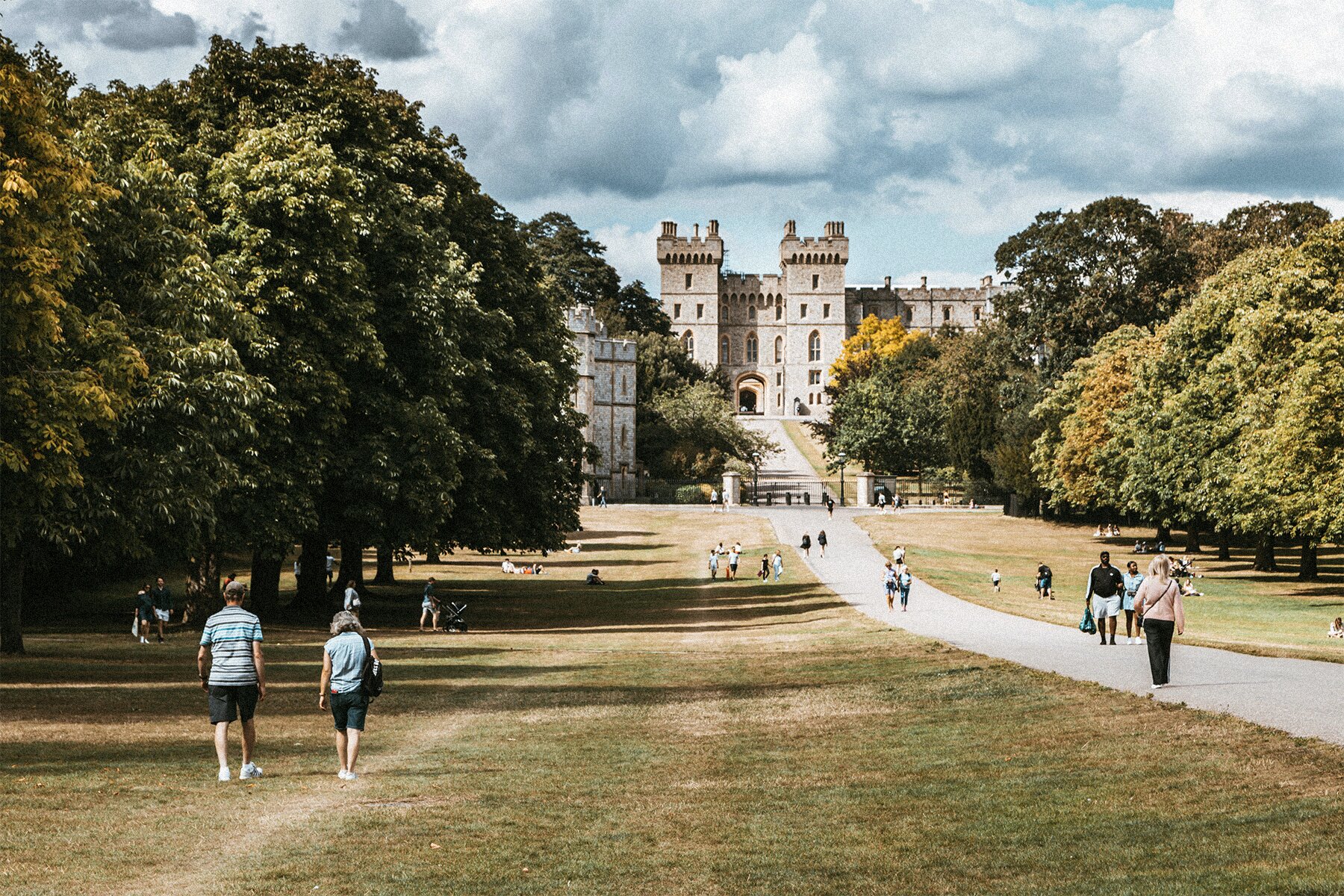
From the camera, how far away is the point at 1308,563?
46094mm

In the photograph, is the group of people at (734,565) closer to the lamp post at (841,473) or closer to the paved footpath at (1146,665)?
the paved footpath at (1146,665)

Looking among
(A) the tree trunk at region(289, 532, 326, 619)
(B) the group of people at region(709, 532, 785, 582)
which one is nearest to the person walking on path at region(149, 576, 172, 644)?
(A) the tree trunk at region(289, 532, 326, 619)

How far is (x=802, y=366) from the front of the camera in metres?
150

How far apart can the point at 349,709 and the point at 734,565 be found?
119 feet

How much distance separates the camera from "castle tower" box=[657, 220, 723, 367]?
15050 centimetres

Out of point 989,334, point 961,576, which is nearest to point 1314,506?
point 961,576

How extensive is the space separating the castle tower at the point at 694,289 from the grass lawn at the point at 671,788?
13097 centimetres

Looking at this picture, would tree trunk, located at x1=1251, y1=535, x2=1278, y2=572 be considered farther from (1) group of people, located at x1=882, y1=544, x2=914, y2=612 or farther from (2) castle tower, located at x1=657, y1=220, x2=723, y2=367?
(2) castle tower, located at x1=657, y1=220, x2=723, y2=367

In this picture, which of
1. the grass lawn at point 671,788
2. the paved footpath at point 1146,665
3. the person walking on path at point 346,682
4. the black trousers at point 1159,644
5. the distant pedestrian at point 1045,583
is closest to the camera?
the grass lawn at point 671,788

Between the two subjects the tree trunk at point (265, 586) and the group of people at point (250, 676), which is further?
the tree trunk at point (265, 586)

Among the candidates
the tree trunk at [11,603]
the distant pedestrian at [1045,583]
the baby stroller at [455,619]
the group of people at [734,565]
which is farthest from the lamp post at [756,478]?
the tree trunk at [11,603]

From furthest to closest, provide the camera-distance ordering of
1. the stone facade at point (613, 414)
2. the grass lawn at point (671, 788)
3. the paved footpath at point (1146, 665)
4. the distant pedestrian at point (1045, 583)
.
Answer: the stone facade at point (613, 414) < the distant pedestrian at point (1045, 583) < the paved footpath at point (1146, 665) < the grass lawn at point (671, 788)

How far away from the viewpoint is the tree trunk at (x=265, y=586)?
29547mm

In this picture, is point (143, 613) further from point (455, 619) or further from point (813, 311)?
point (813, 311)
